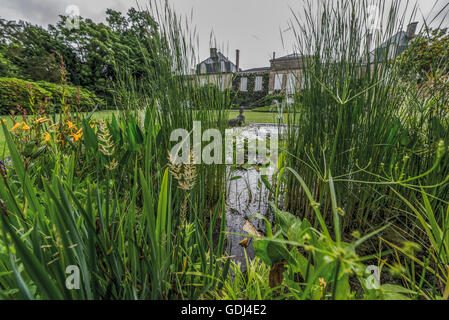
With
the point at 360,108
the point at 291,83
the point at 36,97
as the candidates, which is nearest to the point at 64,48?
the point at 36,97

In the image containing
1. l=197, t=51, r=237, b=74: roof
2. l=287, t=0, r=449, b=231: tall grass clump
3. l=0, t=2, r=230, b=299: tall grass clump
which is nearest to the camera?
l=0, t=2, r=230, b=299: tall grass clump

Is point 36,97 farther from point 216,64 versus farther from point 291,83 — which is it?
point 291,83

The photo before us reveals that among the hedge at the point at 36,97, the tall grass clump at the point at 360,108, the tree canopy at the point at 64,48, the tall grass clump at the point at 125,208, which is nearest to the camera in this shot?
the tall grass clump at the point at 125,208

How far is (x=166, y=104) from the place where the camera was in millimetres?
1139

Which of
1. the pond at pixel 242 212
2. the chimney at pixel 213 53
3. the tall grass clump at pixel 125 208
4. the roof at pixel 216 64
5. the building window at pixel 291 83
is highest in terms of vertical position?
the chimney at pixel 213 53

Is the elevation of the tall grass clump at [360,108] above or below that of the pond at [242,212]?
above

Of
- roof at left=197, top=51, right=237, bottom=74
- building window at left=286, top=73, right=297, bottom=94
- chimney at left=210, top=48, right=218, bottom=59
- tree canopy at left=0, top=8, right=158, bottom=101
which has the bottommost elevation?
building window at left=286, top=73, right=297, bottom=94

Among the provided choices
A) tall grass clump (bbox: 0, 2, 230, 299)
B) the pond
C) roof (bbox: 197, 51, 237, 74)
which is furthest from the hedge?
the pond

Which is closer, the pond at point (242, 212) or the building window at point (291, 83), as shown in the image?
the pond at point (242, 212)

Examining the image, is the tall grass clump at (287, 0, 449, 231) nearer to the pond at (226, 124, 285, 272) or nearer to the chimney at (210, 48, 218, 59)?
the pond at (226, 124, 285, 272)

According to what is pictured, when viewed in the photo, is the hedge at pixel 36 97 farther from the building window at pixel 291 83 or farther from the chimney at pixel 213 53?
the building window at pixel 291 83

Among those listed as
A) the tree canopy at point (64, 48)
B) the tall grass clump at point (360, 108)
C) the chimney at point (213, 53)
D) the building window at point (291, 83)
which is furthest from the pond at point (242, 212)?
the tree canopy at point (64, 48)
